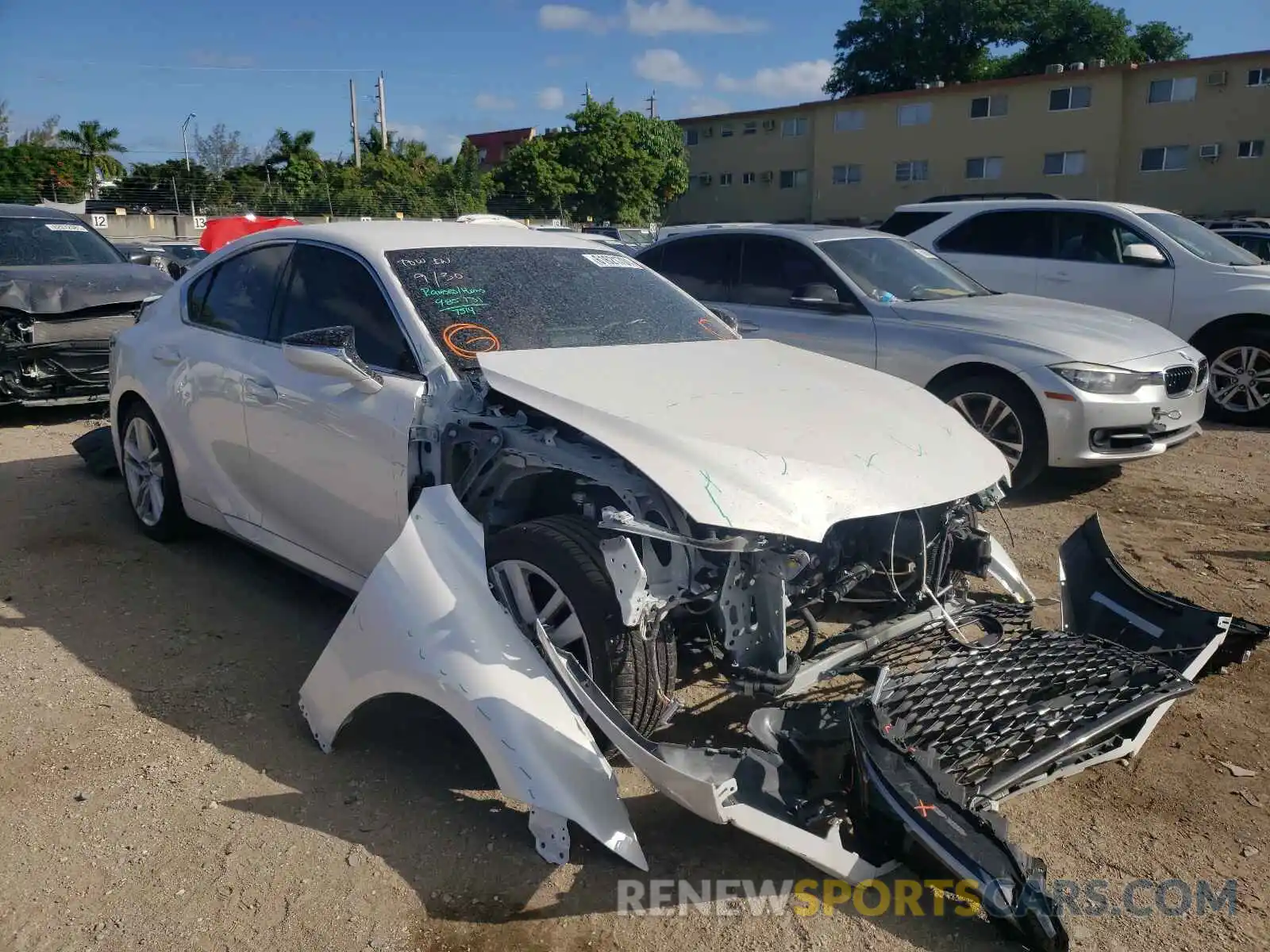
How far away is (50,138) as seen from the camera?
52844 millimetres

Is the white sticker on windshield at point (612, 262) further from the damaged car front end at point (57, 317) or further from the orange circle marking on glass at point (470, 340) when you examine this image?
the damaged car front end at point (57, 317)

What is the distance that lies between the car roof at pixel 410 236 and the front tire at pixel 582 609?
162 cm

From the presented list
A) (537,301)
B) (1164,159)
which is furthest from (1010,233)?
(1164,159)

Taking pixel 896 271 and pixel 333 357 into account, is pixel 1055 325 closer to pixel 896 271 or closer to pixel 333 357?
pixel 896 271

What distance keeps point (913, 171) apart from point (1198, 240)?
1345 inches

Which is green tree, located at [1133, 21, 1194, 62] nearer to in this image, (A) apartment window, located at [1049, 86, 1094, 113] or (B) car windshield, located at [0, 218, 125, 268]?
(A) apartment window, located at [1049, 86, 1094, 113]

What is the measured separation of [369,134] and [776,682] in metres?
58.9

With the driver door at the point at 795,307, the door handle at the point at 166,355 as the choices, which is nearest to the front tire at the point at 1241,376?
the driver door at the point at 795,307

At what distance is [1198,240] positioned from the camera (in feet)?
31.2

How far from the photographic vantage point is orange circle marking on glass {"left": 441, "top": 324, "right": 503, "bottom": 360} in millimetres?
3822

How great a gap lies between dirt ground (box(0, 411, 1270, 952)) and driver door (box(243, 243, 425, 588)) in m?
0.53

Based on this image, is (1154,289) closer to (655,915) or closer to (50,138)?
(655,915)

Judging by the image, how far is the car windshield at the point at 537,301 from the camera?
394cm

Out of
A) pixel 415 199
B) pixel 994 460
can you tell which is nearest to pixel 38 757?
pixel 994 460
